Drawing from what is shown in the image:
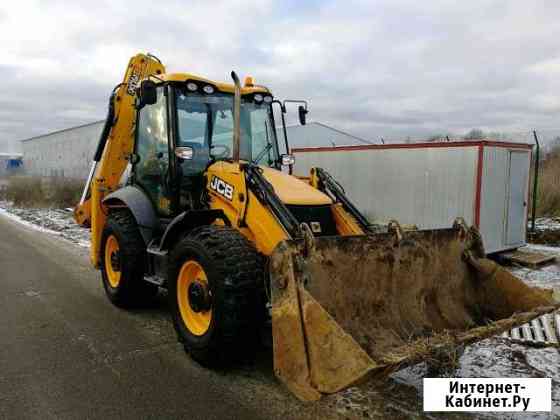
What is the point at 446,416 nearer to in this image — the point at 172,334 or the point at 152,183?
the point at 172,334

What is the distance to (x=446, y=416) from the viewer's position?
3.46m

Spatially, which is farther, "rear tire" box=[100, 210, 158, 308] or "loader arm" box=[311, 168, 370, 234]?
"rear tire" box=[100, 210, 158, 308]

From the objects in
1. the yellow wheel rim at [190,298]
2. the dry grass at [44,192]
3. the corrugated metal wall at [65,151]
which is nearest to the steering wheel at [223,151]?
the yellow wheel rim at [190,298]

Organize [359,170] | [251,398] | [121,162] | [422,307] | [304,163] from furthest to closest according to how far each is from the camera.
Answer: [304,163] → [359,170] → [121,162] → [422,307] → [251,398]

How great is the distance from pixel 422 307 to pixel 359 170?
808 centimetres

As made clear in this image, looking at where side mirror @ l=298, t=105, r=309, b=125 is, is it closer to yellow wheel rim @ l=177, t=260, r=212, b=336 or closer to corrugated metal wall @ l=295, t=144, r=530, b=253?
yellow wheel rim @ l=177, t=260, r=212, b=336

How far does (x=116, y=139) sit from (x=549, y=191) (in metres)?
11.8

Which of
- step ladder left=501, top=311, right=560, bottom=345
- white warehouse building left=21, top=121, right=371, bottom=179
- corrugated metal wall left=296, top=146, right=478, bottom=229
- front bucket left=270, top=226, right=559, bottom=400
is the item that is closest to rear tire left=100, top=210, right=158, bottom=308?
front bucket left=270, top=226, right=559, bottom=400

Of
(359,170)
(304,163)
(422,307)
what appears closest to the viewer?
(422,307)

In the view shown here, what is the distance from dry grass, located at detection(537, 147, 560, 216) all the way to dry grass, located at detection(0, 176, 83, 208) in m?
15.7

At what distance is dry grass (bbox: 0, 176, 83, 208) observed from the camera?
19.0 m

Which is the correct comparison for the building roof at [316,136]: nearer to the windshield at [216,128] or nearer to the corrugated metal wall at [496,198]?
the corrugated metal wall at [496,198]

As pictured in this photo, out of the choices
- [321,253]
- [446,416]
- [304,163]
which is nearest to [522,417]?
[446,416]

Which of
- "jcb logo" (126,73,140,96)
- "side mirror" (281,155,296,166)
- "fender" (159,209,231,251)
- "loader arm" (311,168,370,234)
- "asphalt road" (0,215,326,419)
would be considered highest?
"jcb logo" (126,73,140,96)
